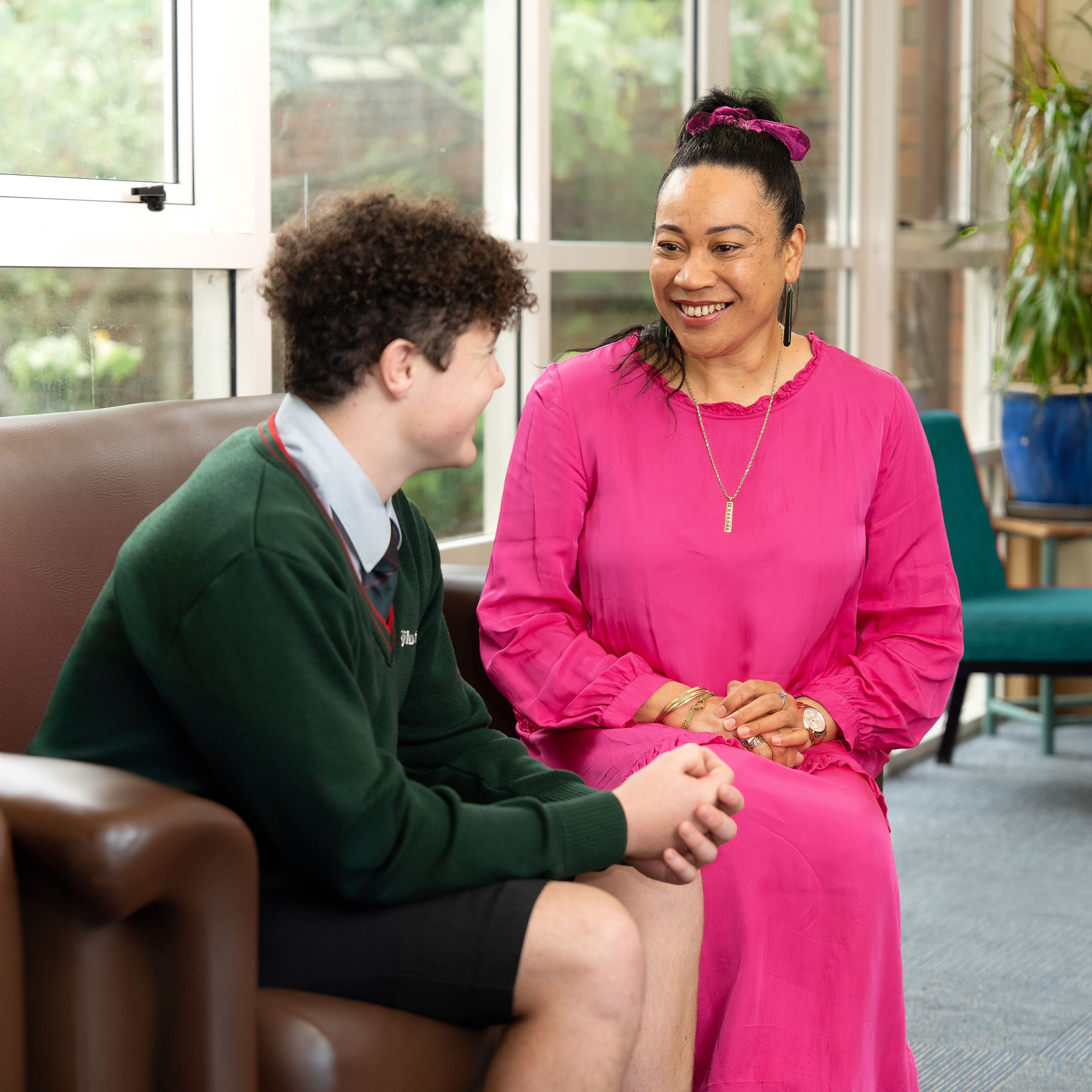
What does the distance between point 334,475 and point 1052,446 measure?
3.12 m

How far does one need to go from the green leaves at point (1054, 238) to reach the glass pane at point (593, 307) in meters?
1.35

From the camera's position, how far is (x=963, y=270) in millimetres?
4441

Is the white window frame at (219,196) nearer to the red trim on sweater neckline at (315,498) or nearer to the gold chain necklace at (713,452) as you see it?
the gold chain necklace at (713,452)

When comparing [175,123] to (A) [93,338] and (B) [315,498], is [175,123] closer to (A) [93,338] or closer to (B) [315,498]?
(A) [93,338]

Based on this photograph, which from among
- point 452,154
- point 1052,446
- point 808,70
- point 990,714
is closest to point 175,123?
point 452,154

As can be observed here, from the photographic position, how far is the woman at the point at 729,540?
1.82 metres

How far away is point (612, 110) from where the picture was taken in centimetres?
303

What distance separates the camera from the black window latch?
213 centimetres

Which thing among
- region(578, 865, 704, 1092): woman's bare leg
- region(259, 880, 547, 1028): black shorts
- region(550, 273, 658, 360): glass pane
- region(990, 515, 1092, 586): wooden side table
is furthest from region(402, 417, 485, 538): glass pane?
region(990, 515, 1092, 586): wooden side table

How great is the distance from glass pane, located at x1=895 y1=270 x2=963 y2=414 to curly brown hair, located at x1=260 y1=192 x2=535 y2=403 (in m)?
2.96

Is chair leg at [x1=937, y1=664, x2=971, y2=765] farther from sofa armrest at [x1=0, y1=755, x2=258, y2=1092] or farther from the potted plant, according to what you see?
sofa armrest at [x1=0, y1=755, x2=258, y2=1092]

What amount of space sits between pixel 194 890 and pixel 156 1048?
0.16m

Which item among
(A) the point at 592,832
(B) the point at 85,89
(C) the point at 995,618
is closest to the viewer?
Result: (A) the point at 592,832

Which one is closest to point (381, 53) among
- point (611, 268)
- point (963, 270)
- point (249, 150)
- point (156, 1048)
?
point (249, 150)
